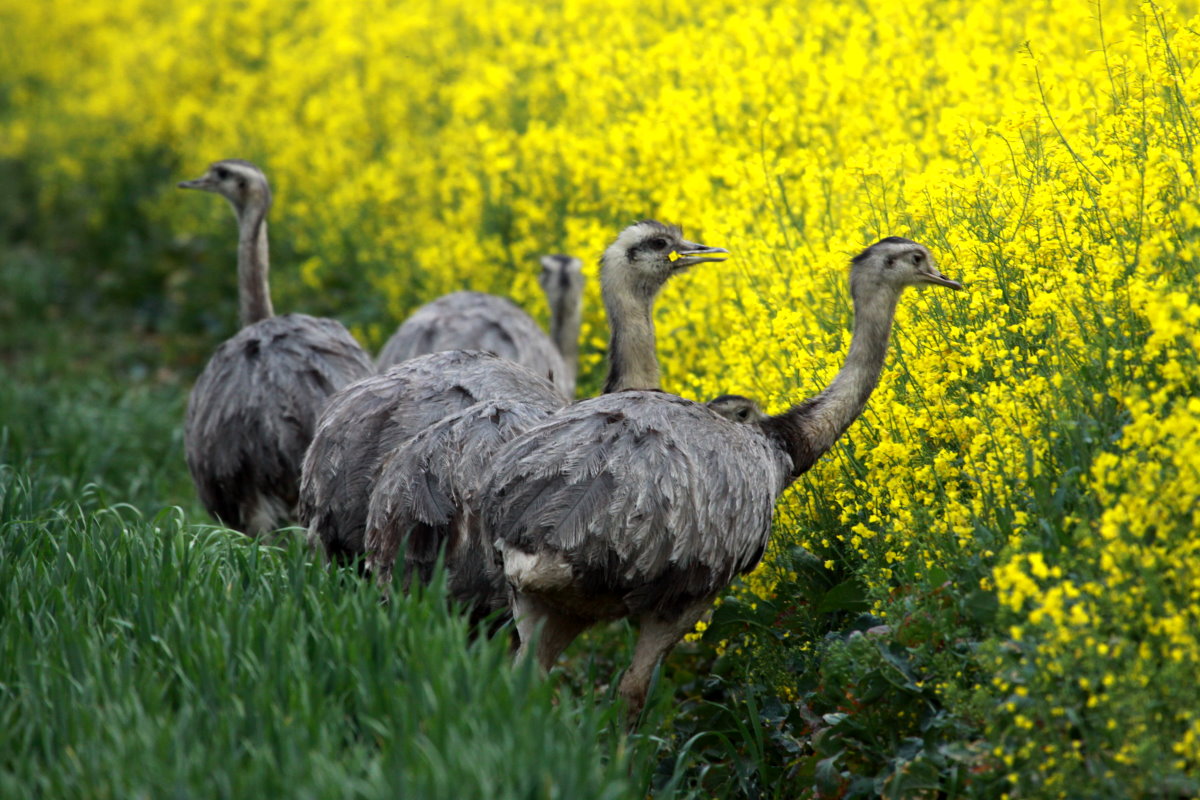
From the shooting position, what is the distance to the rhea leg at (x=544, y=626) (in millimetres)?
4746

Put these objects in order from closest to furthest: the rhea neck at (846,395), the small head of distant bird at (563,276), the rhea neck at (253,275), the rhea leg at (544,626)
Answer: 1. the rhea leg at (544,626)
2. the rhea neck at (846,395)
3. the rhea neck at (253,275)
4. the small head of distant bird at (563,276)

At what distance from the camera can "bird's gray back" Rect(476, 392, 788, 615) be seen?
176 inches

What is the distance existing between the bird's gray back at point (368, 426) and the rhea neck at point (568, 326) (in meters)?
2.15

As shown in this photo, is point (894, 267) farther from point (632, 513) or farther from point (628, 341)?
point (632, 513)

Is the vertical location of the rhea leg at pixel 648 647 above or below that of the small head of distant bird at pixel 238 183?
below

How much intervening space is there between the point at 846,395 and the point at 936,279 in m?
0.53

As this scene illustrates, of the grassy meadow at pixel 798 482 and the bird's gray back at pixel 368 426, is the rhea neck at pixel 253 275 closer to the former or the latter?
the grassy meadow at pixel 798 482

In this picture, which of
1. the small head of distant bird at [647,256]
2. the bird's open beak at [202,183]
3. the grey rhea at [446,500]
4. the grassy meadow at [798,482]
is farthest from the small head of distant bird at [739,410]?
the bird's open beak at [202,183]

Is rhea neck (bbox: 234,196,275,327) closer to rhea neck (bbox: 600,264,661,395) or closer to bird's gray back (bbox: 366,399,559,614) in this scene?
rhea neck (bbox: 600,264,661,395)

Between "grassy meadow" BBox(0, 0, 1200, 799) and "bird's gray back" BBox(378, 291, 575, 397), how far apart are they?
68 cm

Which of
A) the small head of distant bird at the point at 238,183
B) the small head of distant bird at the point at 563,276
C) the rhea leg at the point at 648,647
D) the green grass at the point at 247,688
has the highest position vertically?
the small head of distant bird at the point at 238,183

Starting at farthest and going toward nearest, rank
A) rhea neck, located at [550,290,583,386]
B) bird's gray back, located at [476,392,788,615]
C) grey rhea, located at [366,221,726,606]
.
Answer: rhea neck, located at [550,290,583,386] → grey rhea, located at [366,221,726,606] → bird's gray back, located at [476,392,788,615]

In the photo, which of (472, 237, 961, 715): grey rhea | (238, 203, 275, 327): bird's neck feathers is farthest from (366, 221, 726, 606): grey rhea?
(238, 203, 275, 327): bird's neck feathers

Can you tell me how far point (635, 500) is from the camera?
4.50 m
